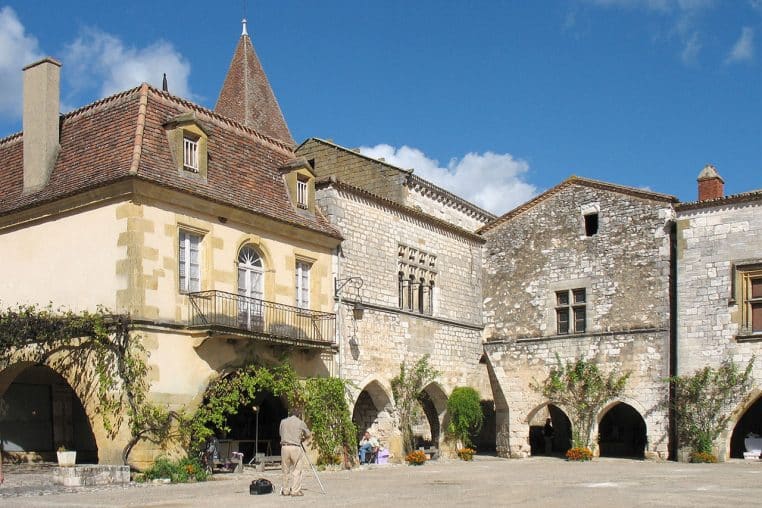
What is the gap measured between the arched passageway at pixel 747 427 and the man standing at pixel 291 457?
52.4 feet

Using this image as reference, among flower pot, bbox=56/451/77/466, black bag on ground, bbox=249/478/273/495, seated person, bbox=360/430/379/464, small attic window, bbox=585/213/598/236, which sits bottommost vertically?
seated person, bbox=360/430/379/464

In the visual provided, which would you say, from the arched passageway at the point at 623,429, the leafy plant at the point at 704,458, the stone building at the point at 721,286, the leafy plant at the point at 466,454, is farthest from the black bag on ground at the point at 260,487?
the arched passageway at the point at 623,429

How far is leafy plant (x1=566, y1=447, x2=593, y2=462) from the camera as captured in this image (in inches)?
931

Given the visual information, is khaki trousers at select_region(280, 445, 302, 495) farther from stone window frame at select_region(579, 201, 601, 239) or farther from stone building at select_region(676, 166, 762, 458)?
stone window frame at select_region(579, 201, 601, 239)

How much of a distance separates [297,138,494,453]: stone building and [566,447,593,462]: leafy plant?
3.41m

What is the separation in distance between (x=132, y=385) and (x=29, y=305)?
334 centimetres

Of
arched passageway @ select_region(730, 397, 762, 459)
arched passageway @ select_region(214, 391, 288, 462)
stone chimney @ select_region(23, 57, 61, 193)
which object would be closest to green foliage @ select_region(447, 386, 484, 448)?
arched passageway @ select_region(214, 391, 288, 462)

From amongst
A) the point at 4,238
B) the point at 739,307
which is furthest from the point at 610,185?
the point at 4,238

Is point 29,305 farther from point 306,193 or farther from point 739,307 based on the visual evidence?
point 739,307

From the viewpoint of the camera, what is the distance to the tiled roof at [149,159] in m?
17.8

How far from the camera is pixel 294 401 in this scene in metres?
20.2

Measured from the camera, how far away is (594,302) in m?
24.9

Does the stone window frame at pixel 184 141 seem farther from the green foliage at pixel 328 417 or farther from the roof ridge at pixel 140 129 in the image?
the green foliage at pixel 328 417

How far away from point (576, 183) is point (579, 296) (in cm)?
303
